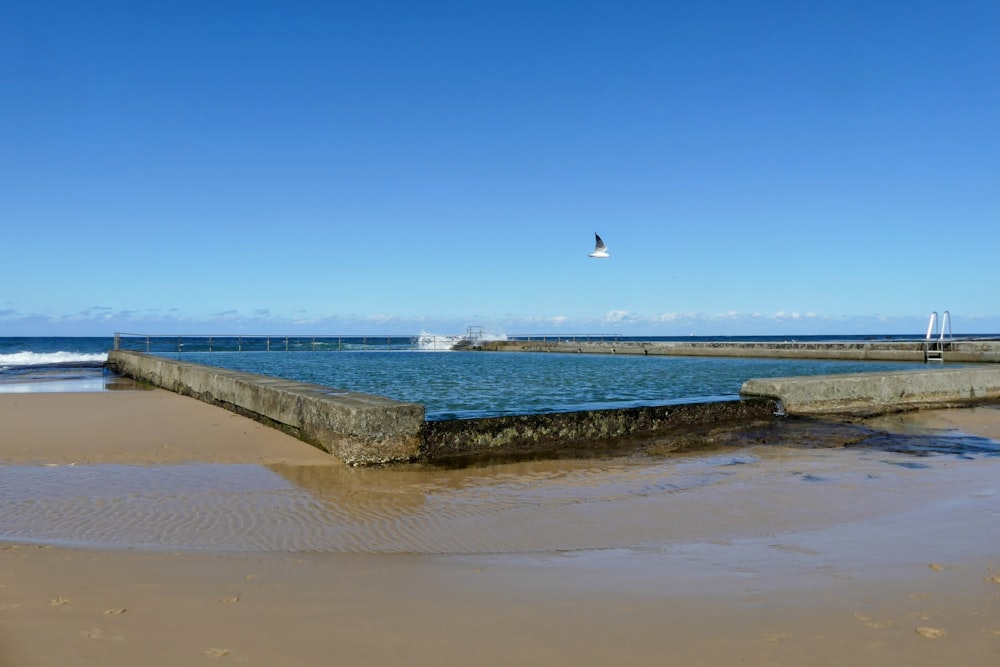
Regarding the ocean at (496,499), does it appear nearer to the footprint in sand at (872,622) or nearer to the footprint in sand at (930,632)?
the footprint in sand at (872,622)

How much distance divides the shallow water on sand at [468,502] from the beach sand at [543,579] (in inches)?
1.3

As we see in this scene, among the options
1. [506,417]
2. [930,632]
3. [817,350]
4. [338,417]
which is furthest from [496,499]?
[817,350]

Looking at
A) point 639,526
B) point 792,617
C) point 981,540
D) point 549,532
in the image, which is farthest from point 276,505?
point 981,540

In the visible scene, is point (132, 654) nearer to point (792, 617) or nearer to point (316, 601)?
point (316, 601)

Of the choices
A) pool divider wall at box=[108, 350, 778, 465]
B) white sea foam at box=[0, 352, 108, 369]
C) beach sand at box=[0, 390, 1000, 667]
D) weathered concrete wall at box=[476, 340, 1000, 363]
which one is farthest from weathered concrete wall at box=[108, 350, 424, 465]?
weathered concrete wall at box=[476, 340, 1000, 363]

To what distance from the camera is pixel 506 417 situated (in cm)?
742

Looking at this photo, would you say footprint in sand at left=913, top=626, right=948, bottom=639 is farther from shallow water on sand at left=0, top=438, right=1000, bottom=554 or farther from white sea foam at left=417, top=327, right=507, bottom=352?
white sea foam at left=417, top=327, right=507, bottom=352

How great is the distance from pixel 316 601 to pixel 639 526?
2.30 meters

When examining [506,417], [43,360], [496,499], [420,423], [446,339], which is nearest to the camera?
[496,499]

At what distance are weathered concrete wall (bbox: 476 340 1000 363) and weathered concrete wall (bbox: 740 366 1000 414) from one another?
13.7 m

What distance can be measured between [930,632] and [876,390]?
9.81 m

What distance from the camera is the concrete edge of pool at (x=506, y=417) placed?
6.42 meters

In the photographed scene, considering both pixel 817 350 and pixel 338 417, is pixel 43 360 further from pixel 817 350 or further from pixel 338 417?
pixel 817 350

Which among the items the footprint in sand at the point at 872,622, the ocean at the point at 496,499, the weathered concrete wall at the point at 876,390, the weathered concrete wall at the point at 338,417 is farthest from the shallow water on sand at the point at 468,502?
the weathered concrete wall at the point at 876,390
